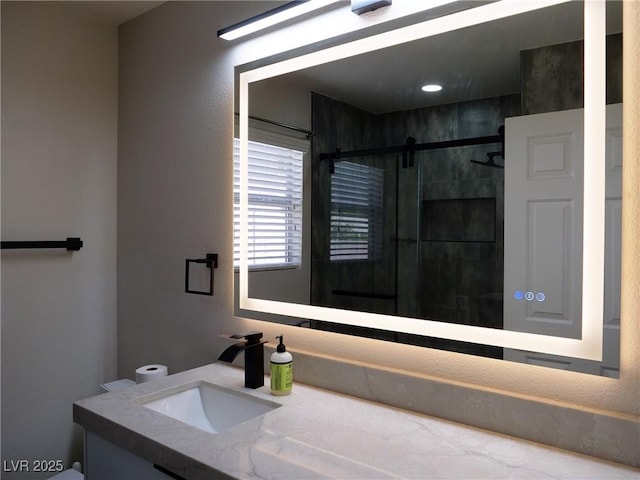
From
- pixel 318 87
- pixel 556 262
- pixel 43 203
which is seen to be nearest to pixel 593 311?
pixel 556 262

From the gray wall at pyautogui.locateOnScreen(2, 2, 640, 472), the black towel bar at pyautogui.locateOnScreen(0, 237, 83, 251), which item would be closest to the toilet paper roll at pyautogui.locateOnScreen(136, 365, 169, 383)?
the gray wall at pyautogui.locateOnScreen(2, 2, 640, 472)

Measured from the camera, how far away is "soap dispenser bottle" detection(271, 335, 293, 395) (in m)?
1.33

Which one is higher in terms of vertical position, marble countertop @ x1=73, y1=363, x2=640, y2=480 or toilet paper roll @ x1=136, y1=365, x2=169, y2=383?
marble countertop @ x1=73, y1=363, x2=640, y2=480

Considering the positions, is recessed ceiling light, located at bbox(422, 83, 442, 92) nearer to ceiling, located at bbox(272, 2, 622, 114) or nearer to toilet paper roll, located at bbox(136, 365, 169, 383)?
ceiling, located at bbox(272, 2, 622, 114)

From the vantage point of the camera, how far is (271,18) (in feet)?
4.91

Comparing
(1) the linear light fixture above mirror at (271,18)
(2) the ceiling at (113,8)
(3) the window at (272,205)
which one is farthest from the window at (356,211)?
(2) the ceiling at (113,8)

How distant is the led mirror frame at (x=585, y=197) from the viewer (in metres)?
0.98

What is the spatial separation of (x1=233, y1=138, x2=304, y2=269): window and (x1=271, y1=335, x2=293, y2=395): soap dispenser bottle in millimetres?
348

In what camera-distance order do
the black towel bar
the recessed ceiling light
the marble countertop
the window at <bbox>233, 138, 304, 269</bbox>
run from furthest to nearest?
the black towel bar < the window at <bbox>233, 138, 304, 269</bbox> < the recessed ceiling light < the marble countertop

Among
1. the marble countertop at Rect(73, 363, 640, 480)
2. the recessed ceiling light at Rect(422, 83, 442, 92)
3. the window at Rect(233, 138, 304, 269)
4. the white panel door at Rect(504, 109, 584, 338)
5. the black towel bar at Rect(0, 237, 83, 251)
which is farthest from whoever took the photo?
the black towel bar at Rect(0, 237, 83, 251)

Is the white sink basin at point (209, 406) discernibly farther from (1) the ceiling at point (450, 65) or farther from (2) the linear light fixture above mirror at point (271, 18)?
(2) the linear light fixture above mirror at point (271, 18)

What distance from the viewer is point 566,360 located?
103cm

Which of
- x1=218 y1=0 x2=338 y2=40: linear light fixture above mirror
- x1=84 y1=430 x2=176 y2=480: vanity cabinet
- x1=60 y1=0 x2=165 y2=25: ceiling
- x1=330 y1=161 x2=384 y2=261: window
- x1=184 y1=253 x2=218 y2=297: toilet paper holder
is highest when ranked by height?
x1=60 y1=0 x2=165 y2=25: ceiling

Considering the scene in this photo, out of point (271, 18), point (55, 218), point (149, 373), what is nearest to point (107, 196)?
point (55, 218)
